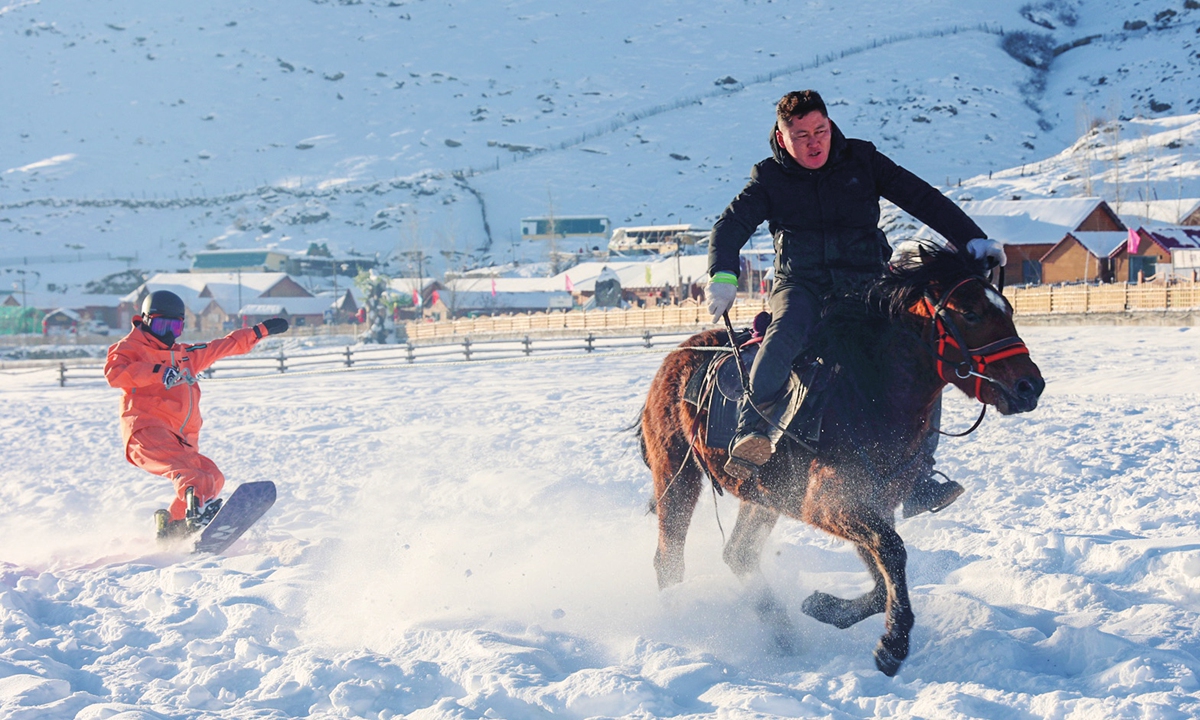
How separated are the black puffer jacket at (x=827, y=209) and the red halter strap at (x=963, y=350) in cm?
62

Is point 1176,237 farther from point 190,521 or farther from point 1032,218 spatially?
point 190,521

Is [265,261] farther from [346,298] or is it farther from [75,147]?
[75,147]

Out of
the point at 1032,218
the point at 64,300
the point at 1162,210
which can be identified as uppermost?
the point at 1162,210

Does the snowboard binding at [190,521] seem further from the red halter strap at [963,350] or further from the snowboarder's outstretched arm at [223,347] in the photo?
the red halter strap at [963,350]

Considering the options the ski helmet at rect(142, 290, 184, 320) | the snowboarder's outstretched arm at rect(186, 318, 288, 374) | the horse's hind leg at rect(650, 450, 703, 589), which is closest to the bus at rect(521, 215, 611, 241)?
the snowboarder's outstretched arm at rect(186, 318, 288, 374)

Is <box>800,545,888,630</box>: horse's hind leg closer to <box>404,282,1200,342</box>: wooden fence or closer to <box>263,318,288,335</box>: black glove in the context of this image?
<box>263,318,288,335</box>: black glove

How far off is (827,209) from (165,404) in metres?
5.43

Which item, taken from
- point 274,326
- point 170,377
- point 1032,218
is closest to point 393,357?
point 274,326

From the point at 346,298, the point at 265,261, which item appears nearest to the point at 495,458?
the point at 346,298

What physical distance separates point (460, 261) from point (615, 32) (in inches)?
2629

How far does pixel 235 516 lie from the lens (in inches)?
269

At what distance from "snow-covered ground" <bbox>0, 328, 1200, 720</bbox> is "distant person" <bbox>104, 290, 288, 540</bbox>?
48 cm

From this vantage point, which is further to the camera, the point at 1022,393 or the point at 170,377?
the point at 170,377

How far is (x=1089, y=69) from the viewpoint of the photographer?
116875mm
